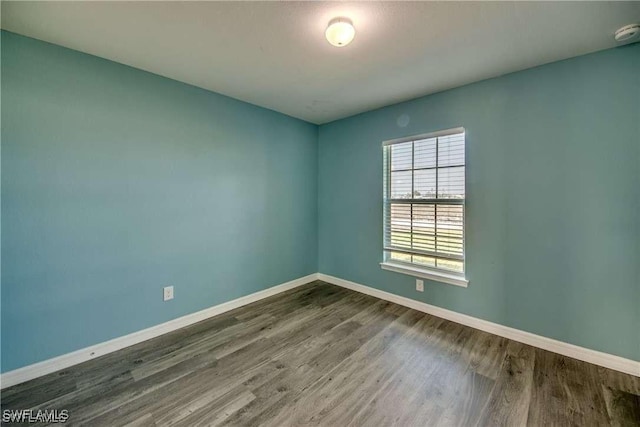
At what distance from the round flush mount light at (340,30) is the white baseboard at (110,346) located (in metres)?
2.79

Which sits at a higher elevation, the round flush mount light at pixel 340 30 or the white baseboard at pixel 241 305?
the round flush mount light at pixel 340 30

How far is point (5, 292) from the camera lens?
69.3 inches

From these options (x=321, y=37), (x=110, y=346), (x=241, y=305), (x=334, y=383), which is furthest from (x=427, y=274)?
(x=110, y=346)

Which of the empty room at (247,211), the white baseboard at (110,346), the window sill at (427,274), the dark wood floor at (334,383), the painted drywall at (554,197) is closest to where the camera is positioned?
the dark wood floor at (334,383)

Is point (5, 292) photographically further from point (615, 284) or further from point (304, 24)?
point (615, 284)

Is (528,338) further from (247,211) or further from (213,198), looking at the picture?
(213,198)

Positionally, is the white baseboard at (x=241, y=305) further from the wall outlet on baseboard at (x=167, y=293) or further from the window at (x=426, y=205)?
the window at (x=426, y=205)

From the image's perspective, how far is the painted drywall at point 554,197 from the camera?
191 centimetres

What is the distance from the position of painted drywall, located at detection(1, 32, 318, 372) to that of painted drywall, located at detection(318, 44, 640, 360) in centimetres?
215

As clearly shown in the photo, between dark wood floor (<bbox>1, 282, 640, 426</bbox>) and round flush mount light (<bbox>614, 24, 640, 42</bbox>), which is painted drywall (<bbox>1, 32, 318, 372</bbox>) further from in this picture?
round flush mount light (<bbox>614, 24, 640, 42</bbox>)

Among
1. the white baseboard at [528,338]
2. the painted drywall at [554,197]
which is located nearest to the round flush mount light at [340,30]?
the painted drywall at [554,197]

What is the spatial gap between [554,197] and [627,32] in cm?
117

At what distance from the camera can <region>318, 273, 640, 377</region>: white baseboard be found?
192cm

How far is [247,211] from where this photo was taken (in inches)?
123
